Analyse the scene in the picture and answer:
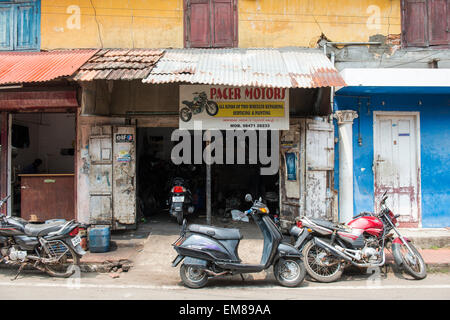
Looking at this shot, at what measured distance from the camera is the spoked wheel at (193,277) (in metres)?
4.87

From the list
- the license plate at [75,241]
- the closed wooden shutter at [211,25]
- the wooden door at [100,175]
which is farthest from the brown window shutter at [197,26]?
the license plate at [75,241]

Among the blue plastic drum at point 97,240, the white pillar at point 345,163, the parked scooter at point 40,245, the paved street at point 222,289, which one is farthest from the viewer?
the white pillar at point 345,163

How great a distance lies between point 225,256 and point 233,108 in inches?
136

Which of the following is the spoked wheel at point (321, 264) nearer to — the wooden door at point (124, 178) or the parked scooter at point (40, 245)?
the parked scooter at point (40, 245)

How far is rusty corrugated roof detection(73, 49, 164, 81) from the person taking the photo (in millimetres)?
6238

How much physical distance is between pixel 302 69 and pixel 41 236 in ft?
18.6

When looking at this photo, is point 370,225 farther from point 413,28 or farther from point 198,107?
point 413,28

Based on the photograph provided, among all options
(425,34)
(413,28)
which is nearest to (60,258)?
(413,28)

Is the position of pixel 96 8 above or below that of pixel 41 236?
above

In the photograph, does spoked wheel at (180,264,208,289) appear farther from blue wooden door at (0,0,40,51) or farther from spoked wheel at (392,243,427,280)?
blue wooden door at (0,0,40,51)

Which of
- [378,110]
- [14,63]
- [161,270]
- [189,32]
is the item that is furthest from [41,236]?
[378,110]

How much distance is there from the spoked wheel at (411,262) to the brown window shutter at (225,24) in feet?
18.5

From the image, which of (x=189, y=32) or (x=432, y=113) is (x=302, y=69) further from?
(x=432, y=113)

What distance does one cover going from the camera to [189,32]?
8078 millimetres
